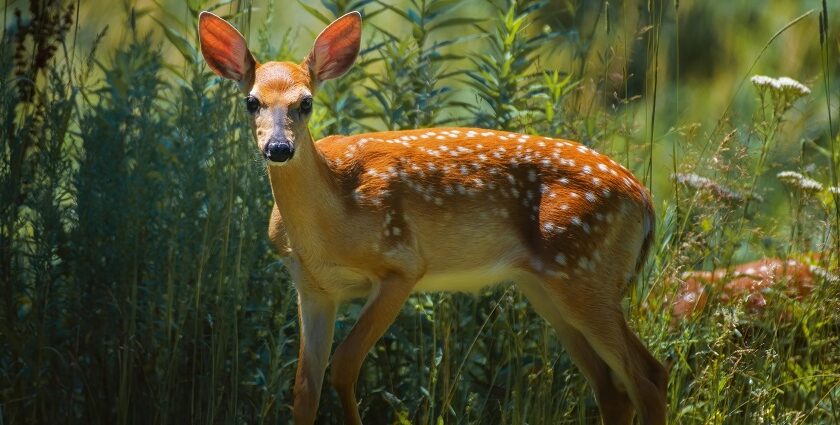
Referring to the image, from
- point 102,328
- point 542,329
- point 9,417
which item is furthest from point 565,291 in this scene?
point 9,417

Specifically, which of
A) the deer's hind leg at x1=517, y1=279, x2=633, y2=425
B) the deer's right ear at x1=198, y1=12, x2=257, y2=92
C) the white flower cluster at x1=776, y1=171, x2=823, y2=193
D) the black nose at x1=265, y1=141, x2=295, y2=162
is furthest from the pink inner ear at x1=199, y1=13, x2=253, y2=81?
the white flower cluster at x1=776, y1=171, x2=823, y2=193

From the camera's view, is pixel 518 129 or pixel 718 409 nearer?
pixel 718 409

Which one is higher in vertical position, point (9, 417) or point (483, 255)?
point (483, 255)

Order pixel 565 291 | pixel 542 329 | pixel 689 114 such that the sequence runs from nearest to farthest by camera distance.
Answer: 1. pixel 565 291
2. pixel 542 329
3. pixel 689 114

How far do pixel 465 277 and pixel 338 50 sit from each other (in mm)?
889

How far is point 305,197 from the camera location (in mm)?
4602

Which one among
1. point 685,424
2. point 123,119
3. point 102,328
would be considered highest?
point 123,119

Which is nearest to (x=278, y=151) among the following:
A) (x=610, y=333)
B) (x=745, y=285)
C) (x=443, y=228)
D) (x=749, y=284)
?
(x=443, y=228)

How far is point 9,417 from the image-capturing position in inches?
198

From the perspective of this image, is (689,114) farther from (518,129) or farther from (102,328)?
(102,328)

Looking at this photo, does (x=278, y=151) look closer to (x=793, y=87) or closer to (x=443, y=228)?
(x=443, y=228)

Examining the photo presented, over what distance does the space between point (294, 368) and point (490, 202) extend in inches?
41.6

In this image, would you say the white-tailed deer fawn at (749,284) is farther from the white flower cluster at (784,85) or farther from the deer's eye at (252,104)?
the deer's eye at (252,104)

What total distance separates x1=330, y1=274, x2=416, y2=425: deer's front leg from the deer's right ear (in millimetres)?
814
